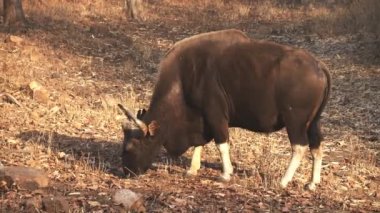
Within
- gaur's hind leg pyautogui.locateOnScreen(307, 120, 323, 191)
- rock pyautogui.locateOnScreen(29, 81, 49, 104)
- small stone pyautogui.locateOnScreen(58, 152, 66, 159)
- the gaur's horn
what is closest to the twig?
rock pyautogui.locateOnScreen(29, 81, 49, 104)

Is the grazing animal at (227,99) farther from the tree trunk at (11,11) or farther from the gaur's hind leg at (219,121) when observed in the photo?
the tree trunk at (11,11)

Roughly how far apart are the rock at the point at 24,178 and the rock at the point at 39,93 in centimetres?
478

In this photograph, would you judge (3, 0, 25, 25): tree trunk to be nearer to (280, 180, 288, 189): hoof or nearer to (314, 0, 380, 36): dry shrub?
(314, 0, 380, 36): dry shrub

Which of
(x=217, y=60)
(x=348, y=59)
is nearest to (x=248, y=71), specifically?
(x=217, y=60)

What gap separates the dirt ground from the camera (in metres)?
7.14

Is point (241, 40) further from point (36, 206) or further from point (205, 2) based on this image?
point (205, 2)

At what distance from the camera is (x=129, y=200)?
633 centimetres

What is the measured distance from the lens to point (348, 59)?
16828 millimetres

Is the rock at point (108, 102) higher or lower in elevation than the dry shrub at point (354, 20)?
lower

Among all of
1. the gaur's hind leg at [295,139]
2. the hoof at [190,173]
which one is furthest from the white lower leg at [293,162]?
the hoof at [190,173]

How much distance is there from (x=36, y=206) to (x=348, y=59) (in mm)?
12516

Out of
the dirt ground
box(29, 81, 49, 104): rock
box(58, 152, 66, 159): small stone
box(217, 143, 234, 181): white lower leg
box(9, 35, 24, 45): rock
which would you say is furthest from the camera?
box(9, 35, 24, 45): rock

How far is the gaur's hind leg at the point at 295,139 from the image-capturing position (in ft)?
25.0

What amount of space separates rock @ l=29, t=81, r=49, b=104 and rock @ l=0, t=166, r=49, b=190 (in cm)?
478
